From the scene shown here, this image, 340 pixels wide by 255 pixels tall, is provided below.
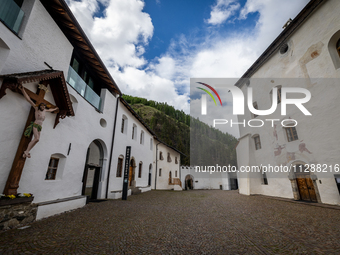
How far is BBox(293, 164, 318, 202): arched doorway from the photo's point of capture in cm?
967

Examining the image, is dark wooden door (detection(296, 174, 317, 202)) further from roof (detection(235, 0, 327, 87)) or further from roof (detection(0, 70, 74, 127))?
roof (detection(0, 70, 74, 127))

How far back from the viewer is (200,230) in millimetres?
4500

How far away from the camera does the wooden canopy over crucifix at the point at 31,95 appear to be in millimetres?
4375

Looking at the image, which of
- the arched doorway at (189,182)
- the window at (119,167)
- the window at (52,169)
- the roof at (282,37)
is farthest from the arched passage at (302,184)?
the arched doorway at (189,182)

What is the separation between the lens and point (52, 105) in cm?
589

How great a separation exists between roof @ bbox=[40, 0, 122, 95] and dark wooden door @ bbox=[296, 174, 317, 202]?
46.8ft

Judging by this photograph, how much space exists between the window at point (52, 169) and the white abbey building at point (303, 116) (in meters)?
13.8

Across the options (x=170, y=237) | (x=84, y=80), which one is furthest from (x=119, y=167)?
(x=170, y=237)

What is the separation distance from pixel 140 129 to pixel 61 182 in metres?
10.6

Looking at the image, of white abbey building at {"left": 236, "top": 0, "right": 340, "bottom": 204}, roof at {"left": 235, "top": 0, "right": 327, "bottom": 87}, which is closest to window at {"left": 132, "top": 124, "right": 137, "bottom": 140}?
white abbey building at {"left": 236, "top": 0, "right": 340, "bottom": 204}

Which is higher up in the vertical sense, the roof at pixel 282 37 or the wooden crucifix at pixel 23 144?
the roof at pixel 282 37

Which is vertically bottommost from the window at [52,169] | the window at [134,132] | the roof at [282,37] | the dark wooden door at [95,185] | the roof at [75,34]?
the dark wooden door at [95,185]

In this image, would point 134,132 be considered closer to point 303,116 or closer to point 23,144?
point 23,144

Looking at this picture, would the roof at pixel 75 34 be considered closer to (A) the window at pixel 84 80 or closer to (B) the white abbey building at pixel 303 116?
(A) the window at pixel 84 80
